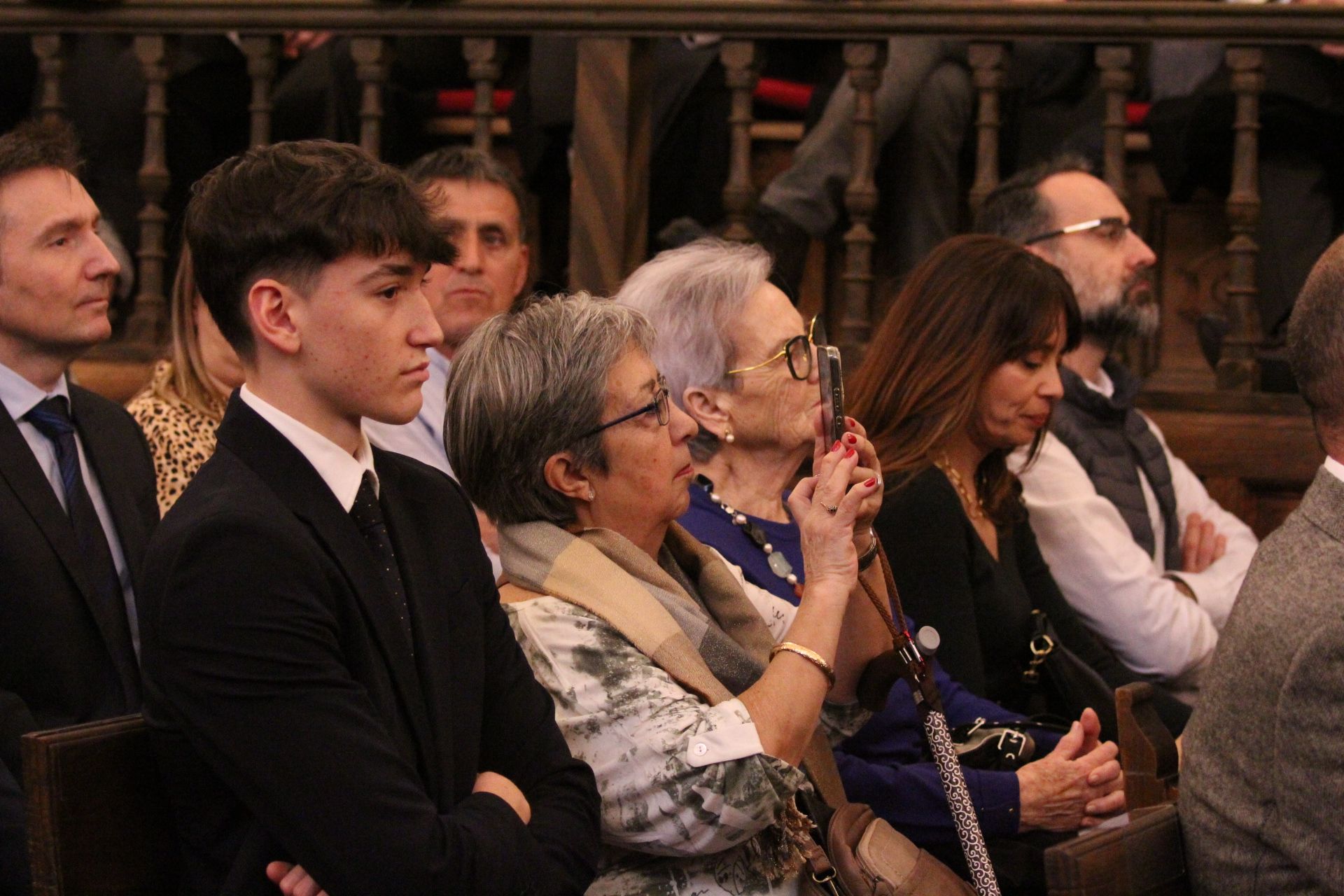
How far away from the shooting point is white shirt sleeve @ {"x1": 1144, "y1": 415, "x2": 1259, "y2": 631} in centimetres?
340

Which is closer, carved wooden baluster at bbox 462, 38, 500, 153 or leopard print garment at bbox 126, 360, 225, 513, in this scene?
leopard print garment at bbox 126, 360, 225, 513

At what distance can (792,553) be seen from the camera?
2.63m

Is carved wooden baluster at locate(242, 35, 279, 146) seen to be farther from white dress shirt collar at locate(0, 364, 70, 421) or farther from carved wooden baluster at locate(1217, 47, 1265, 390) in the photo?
carved wooden baluster at locate(1217, 47, 1265, 390)

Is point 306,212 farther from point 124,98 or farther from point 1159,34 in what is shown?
point 124,98

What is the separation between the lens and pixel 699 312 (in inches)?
104

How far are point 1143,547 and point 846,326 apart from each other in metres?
0.88

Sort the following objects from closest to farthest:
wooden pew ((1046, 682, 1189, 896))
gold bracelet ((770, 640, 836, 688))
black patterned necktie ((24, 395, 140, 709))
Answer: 1. wooden pew ((1046, 682, 1189, 896))
2. gold bracelet ((770, 640, 836, 688))
3. black patterned necktie ((24, 395, 140, 709))

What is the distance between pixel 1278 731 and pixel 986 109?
92.9 inches

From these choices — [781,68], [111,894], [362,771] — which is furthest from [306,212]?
[781,68]

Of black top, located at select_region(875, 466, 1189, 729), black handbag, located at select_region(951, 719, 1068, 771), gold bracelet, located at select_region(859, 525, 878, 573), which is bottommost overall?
black handbag, located at select_region(951, 719, 1068, 771)

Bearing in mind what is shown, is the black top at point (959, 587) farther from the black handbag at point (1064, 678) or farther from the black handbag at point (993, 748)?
the black handbag at point (993, 748)

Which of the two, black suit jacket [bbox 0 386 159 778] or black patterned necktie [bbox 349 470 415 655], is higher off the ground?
black patterned necktie [bbox 349 470 415 655]

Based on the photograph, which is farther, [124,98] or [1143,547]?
[124,98]

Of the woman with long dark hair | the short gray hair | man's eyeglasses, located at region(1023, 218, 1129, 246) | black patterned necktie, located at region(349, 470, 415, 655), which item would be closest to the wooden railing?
man's eyeglasses, located at region(1023, 218, 1129, 246)
